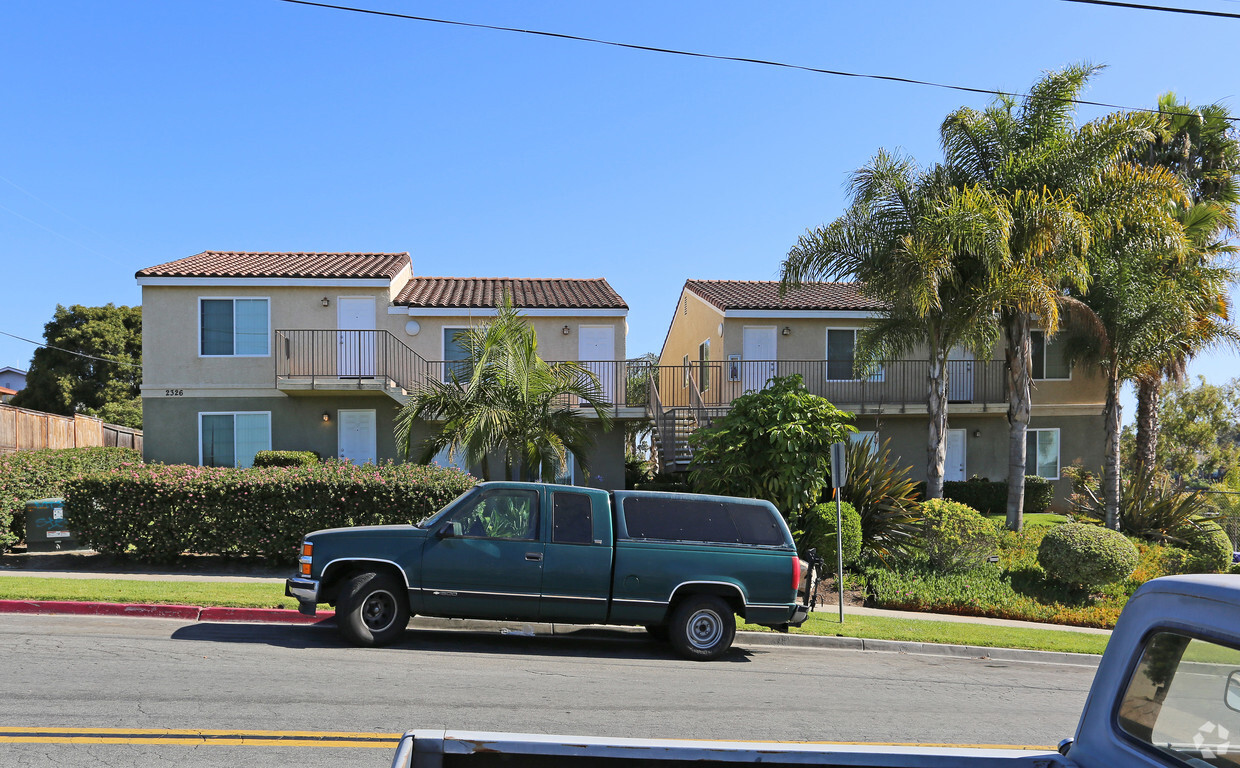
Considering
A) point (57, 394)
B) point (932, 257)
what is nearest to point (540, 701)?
point (932, 257)

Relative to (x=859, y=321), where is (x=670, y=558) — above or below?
below

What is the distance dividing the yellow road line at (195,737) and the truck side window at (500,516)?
3.48 meters

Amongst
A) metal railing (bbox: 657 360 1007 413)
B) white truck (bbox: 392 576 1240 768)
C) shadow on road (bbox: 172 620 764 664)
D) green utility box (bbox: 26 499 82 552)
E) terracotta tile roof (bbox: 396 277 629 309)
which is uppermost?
terracotta tile roof (bbox: 396 277 629 309)

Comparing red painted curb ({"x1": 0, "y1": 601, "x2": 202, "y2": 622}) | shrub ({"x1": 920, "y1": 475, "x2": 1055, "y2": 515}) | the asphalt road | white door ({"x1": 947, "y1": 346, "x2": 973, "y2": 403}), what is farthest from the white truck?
white door ({"x1": 947, "y1": 346, "x2": 973, "y2": 403})

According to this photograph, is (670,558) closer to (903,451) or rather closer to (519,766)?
(519,766)

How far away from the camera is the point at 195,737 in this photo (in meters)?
5.78

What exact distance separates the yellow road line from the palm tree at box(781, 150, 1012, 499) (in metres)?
13.7

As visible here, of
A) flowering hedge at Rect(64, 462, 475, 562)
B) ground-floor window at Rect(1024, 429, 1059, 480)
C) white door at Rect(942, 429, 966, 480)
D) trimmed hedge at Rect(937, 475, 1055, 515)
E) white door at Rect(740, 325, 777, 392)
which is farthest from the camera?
ground-floor window at Rect(1024, 429, 1059, 480)

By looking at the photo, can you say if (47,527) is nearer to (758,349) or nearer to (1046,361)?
(758,349)

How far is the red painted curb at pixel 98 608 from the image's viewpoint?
10406 mm

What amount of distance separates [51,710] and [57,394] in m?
38.7

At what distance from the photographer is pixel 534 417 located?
52.9 feet

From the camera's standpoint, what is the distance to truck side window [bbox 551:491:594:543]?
9.45 m

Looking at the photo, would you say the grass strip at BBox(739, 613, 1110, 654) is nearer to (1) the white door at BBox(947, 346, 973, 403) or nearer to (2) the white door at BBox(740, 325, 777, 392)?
(2) the white door at BBox(740, 325, 777, 392)
